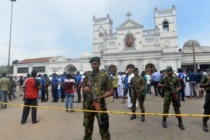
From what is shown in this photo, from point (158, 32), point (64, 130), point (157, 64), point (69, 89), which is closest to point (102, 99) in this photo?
point (64, 130)

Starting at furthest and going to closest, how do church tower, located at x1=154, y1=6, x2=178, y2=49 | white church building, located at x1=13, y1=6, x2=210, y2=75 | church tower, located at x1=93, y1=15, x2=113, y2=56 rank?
church tower, located at x1=93, y1=15, x2=113, y2=56 < church tower, located at x1=154, y1=6, x2=178, y2=49 < white church building, located at x1=13, y1=6, x2=210, y2=75

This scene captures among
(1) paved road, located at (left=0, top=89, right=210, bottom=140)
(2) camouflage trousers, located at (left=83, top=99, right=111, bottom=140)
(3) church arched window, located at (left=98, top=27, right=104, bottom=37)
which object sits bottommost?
(1) paved road, located at (left=0, top=89, right=210, bottom=140)

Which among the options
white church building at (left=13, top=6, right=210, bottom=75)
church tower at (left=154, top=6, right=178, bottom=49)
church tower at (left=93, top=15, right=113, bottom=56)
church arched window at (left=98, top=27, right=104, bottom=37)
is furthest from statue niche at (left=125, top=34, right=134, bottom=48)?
church arched window at (left=98, top=27, right=104, bottom=37)

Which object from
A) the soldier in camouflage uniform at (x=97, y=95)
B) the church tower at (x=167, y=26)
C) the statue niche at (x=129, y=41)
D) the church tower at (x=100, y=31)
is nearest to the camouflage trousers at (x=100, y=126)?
the soldier in camouflage uniform at (x=97, y=95)

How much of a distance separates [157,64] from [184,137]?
30531mm

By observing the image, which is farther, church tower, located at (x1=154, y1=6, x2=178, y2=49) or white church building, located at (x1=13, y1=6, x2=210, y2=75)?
church tower, located at (x1=154, y1=6, x2=178, y2=49)

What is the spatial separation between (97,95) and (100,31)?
39423mm

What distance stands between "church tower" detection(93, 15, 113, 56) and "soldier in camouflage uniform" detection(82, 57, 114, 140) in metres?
36.6

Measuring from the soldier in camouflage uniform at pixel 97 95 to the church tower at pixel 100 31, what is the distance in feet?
120

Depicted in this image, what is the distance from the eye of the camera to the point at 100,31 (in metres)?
42.0

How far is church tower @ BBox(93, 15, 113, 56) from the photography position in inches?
1610

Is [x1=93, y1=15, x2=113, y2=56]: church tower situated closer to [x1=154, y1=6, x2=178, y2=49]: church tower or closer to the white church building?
the white church building

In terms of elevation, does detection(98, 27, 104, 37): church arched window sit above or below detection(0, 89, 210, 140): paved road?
above

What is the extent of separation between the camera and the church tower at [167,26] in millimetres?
36156
